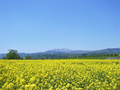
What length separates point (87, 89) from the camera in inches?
160

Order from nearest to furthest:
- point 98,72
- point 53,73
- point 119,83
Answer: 1. point 119,83
2. point 53,73
3. point 98,72

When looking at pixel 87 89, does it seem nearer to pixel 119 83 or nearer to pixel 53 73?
pixel 119 83

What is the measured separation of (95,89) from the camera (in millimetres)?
4113

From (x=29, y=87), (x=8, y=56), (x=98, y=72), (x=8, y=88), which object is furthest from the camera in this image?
(x=8, y=56)

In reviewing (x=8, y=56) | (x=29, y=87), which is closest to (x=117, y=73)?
(x=29, y=87)

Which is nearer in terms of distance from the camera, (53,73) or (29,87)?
(29,87)

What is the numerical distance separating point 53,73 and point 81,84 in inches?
70.4

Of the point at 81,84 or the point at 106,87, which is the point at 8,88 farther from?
the point at 106,87

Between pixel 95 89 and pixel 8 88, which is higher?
pixel 8 88

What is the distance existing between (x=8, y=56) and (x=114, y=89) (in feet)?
218

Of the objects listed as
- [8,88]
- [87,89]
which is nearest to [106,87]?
[87,89]

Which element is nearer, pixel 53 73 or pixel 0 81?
pixel 0 81

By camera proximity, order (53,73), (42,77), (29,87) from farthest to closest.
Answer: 1. (53,73)
2. (42,77)
3. (29,87)

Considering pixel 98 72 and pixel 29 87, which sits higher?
pixel 29 87
